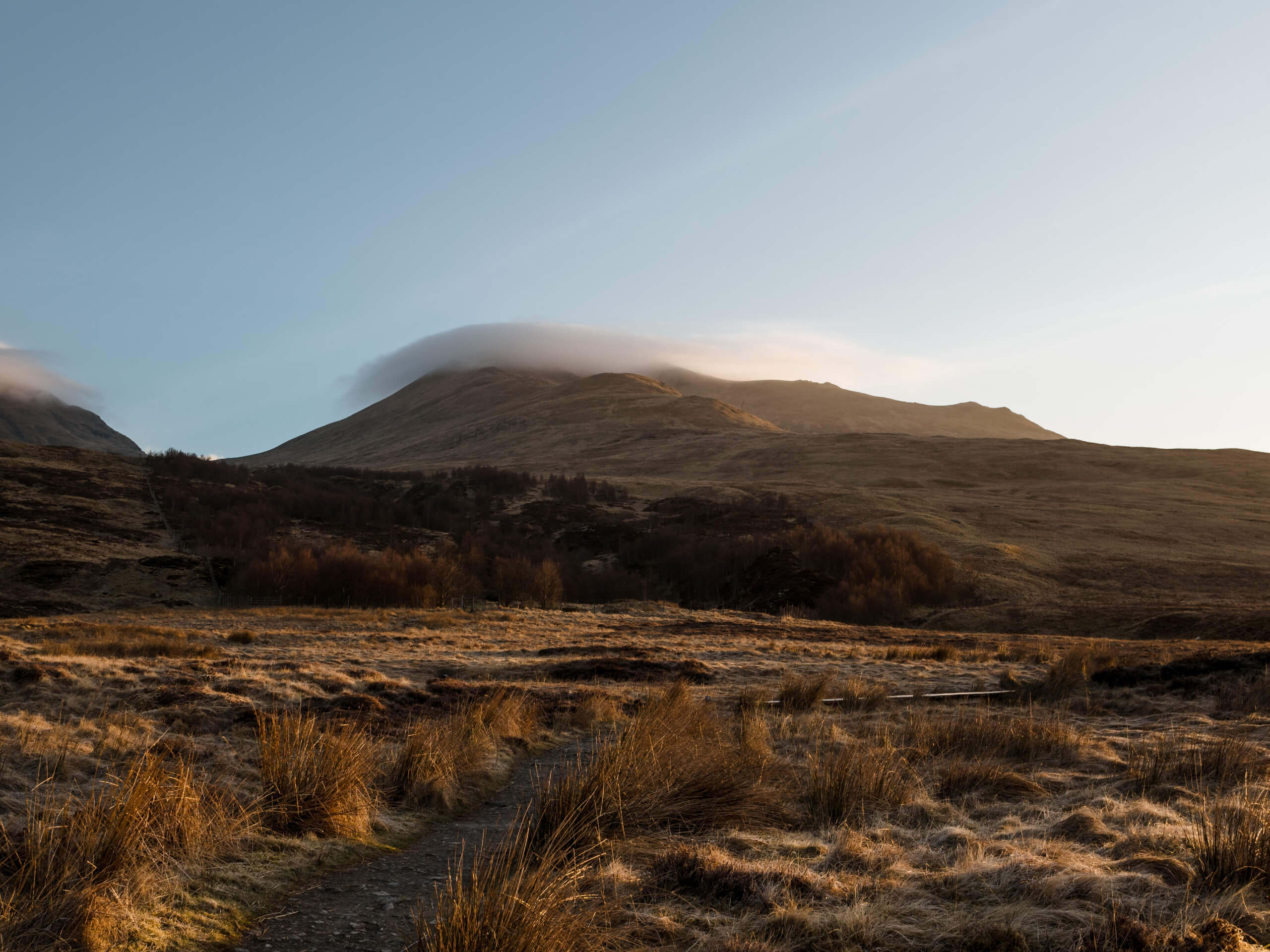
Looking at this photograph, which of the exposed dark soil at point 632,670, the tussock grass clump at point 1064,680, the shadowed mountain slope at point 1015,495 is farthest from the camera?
the shadowed mountain slope at point 1015,495

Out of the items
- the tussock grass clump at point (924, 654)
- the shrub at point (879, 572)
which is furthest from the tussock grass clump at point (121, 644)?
the shrub at point (879, 572)

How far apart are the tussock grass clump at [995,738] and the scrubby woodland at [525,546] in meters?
49.6

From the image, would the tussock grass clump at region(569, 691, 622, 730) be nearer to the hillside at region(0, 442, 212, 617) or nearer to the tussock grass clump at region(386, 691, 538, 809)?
the tussock grass clump at region(386, 691, 538, 809)

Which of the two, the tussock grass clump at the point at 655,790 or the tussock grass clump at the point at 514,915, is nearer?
the tussock grass clump at the point at 514,915

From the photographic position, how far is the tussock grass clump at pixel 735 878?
5.66 metres

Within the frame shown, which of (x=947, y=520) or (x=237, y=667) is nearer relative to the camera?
(x=237, y=667)

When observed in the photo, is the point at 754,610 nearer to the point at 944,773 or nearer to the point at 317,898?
the point at 944,773

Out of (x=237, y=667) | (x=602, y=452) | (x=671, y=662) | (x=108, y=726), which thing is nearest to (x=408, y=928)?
(x=108, y=726)

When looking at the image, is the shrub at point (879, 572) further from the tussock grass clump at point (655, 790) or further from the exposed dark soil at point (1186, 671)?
the tussock grass clump at point (655, 790)

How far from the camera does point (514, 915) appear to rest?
14.5 ft

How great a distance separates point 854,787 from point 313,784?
488 cm

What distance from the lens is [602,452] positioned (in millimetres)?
164250

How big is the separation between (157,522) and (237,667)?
233 feet

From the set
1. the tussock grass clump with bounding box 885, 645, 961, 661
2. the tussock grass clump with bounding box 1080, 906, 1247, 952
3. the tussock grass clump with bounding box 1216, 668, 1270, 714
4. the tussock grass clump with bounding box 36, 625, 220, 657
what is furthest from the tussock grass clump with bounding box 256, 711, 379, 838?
the tussock grass clump with bounding box 885, 645, 961, 661
